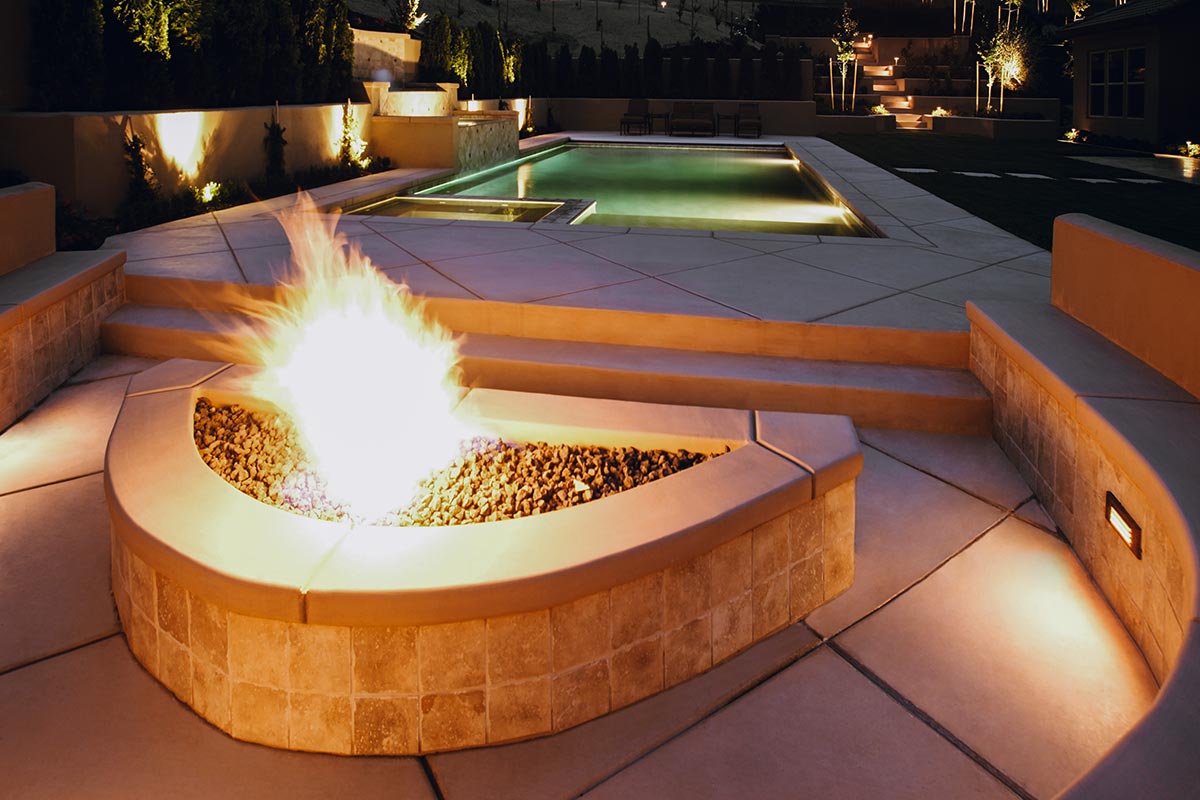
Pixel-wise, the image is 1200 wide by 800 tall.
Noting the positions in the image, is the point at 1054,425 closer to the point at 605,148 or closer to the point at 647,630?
the point at 647,630

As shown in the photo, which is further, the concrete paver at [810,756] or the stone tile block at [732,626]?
the stone tile block at [732,626]

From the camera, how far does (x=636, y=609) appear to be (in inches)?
78.0

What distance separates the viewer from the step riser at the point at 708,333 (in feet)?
13.2

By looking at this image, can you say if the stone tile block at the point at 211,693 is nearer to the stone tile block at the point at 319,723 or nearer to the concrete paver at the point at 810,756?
the stone tile block at the point at 319,723

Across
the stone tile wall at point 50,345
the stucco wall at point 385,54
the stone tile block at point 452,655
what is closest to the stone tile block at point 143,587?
the stone tile block at point 452,655

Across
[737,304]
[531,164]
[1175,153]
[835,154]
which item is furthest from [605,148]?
[737,304]

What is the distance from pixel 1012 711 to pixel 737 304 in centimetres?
276

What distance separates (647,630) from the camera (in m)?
2.02

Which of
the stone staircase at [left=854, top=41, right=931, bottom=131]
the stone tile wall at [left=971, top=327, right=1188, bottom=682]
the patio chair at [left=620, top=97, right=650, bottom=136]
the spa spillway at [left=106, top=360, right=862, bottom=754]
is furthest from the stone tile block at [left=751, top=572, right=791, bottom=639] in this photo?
the stone staircase at [left=854, top=41, right=931, bottom=131]

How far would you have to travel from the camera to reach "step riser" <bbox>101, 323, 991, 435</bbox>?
143 inches

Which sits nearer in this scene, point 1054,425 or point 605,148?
point 1054,425

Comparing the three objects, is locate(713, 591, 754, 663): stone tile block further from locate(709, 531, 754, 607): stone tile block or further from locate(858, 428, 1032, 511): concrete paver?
locate(858, 428, 1032, 511): concrete paver

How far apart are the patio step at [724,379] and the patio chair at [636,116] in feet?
62.9

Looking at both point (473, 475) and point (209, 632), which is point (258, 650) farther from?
point (473, 475)
